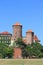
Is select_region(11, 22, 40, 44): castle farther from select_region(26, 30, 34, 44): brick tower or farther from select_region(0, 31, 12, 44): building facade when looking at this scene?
select_region(0, 31, 12, 44): building facade

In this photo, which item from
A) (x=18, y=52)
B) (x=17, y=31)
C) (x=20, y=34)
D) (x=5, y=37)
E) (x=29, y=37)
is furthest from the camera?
(x=5, y=37)

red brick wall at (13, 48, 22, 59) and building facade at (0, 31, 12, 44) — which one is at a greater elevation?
building facade at (0, 31, 12, 44)

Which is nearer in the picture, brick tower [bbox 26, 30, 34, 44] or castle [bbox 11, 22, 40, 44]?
castle [bbox 11, 22, 40, 44]

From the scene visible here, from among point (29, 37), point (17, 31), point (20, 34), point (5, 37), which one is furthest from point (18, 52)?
point (5, 37)

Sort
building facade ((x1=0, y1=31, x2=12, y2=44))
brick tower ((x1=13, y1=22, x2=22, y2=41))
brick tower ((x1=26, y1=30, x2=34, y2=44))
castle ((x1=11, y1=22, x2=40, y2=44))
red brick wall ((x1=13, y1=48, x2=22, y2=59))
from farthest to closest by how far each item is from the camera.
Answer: building facade ((x1=0, y1=31, x2=12, y2=44)), brick tower ((x1=26, y1=30, x2=34, y2=44)), castle ((x1=11, y1=22, x2=40, y2=44)), brick tower ((x1=13, y1=22, x2=22, y2=41)), red brick wall ((x1=13, y1=48, x2=22, y2=59))

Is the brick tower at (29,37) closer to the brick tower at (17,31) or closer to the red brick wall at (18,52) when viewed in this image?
the brick tower at (17,31)

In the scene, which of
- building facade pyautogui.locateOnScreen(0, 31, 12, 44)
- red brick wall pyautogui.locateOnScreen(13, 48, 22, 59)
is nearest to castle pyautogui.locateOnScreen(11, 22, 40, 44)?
building facade pyautogui.locateOnScreen(0, 31, 12, 44)

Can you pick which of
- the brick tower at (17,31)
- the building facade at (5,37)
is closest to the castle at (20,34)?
the brick tower at (17,31)

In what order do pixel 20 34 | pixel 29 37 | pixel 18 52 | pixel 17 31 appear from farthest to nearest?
pixel 29 37
pixel 17 31
pixel 20 34
pixel 18 52

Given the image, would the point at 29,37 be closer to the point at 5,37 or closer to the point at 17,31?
the point at 17,31

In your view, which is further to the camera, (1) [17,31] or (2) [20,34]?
(1) [17,31]

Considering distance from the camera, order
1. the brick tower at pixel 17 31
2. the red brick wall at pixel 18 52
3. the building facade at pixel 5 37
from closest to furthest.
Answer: the red brick wall at pixel 18 52, the brick tower at pixel 17 31, the building facade at pixel 5 37

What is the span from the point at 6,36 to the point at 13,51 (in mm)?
82939

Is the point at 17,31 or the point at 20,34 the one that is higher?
the point at 17,31
